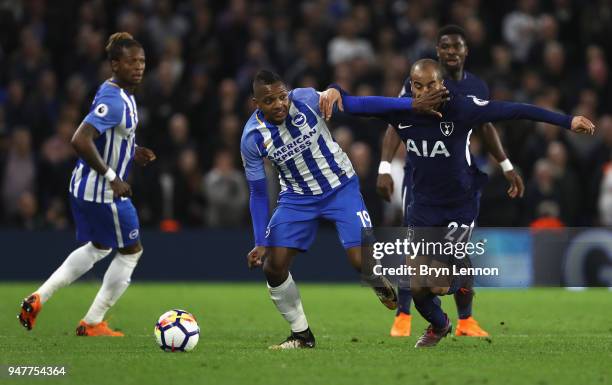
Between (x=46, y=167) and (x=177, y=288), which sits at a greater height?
(x=46, y=167)

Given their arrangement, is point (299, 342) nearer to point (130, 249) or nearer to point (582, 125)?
point (130, 249)

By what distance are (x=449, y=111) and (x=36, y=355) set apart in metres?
3.67

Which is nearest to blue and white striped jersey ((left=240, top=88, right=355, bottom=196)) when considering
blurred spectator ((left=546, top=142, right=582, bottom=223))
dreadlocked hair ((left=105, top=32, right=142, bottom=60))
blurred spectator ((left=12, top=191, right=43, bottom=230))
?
dreadlocked hair ((left=105, top=32, right=142, bottom=60))

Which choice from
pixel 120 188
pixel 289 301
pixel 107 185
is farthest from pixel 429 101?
pixel 107 185

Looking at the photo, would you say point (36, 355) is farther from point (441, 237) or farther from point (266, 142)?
point (441, 237)

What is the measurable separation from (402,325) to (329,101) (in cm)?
274

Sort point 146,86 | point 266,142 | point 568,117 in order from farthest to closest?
point 146,86, point 266,142, point 568,117

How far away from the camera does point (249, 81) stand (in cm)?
1833

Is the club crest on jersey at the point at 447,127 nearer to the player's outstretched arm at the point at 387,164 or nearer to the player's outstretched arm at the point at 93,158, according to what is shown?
the player's outstretched arm at the point at 387,164

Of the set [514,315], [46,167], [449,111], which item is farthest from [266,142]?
[46,167]

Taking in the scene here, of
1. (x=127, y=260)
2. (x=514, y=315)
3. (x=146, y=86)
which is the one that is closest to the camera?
(x=127, y=260)

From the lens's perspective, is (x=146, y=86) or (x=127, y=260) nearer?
(x=127, y=260)

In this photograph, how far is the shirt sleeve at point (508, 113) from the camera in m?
8.17

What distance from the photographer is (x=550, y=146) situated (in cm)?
1681
